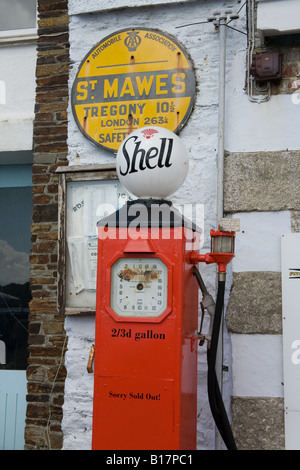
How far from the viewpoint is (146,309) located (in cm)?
284

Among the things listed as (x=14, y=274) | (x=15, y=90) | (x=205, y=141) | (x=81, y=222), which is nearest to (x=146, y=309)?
(x=81, y=222)

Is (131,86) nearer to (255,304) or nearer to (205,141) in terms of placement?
(205,141)

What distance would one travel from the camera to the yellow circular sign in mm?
3787

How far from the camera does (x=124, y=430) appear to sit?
285 centimetres

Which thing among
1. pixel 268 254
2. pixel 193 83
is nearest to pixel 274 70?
pixel 193 83

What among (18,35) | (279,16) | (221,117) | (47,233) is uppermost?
(18,35)

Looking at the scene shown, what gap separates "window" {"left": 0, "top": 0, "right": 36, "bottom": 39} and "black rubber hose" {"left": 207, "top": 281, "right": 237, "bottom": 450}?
2731 mm

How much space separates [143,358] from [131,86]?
1.95 metres

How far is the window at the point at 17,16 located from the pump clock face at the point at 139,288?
8.01ft

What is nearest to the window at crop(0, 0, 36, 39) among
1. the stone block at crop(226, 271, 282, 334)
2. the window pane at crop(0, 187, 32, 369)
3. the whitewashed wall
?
the whitewashed wall

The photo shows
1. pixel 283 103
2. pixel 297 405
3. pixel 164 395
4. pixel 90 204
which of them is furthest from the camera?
pixel 90 204

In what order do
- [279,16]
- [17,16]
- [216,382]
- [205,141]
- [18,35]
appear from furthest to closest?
[17,16], [18,35], [205,141], [279,16], [216,382]

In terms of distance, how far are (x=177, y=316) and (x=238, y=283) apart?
2.86 feet
